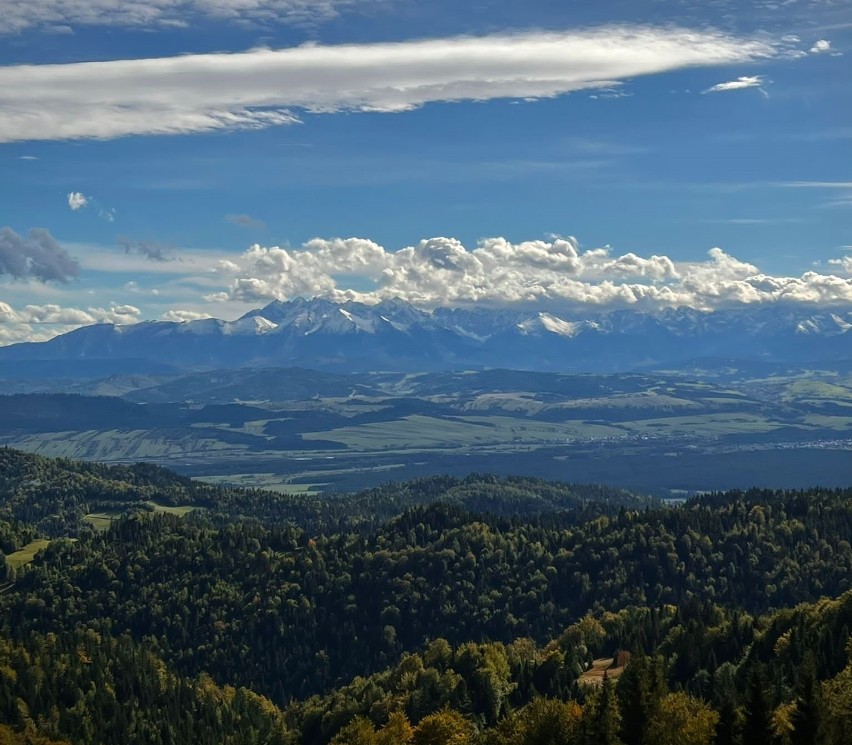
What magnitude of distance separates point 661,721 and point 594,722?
24.3 ft

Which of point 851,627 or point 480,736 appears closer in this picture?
point 480,736

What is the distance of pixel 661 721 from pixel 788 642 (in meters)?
64.4

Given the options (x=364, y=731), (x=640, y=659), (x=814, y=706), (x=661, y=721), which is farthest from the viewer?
(x=364, y=731)

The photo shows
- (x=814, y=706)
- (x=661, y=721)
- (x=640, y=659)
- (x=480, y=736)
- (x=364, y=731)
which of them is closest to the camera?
(x=814, y=706)

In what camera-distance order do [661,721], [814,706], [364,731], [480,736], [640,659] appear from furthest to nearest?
1. [364,731]
2. [480,736]
3. [640,659]
4. [661,721]
5. [814,706]

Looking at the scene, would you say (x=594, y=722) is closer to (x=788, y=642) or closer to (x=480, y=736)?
(x=480, y=736)

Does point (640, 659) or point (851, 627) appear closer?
point (640, 659)

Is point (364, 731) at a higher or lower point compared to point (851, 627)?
lower

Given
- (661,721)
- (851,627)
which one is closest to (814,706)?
(661,721)

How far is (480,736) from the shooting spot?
17050cm

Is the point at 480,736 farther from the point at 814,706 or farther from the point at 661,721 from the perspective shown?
the point at 814,706

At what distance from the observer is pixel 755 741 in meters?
119

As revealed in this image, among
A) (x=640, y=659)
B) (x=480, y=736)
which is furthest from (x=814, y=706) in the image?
(x=480, y=736)

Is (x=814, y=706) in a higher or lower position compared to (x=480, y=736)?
higher
